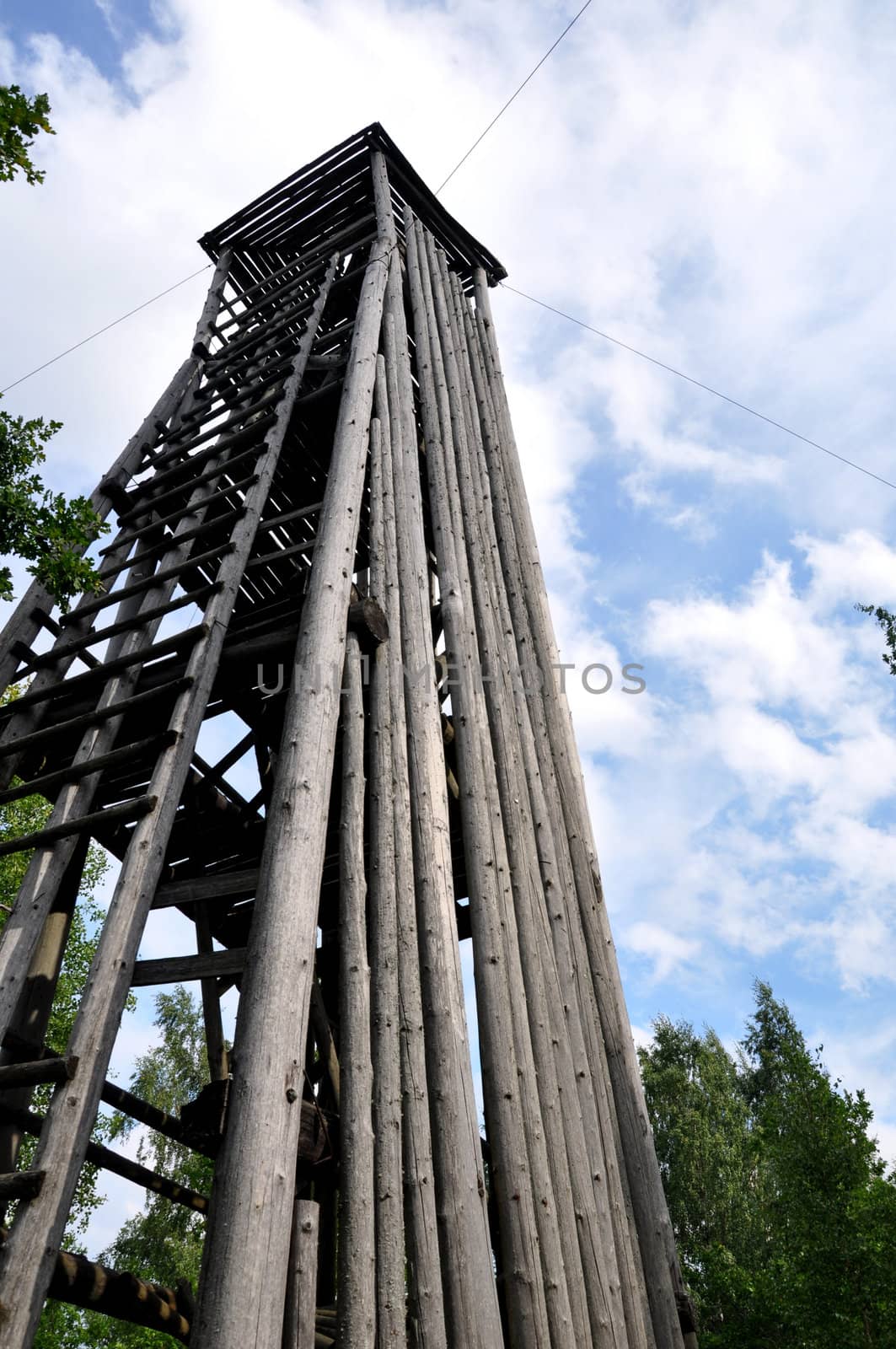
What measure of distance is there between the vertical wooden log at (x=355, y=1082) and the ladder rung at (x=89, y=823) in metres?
0.82

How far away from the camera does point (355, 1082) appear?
3.14 metres

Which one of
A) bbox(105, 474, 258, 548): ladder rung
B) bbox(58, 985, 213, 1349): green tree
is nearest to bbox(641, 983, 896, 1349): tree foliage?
bbox(58, 985, 213, 1349): green tree

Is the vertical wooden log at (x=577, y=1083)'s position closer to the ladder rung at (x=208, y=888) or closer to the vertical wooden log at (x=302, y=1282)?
the vertical wooden log at (x=302, y=1282)

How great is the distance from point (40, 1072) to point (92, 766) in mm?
1381

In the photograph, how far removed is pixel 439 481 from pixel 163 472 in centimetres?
189

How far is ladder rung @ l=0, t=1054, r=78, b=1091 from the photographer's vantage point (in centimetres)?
283

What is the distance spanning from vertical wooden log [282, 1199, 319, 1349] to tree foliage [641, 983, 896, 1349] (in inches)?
482

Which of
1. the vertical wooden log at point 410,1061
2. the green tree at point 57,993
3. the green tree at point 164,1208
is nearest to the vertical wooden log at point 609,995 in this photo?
the vertical wooden log at point 410,1061

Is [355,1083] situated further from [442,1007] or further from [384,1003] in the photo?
[442,1007]

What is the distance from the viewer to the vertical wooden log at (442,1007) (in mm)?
2969

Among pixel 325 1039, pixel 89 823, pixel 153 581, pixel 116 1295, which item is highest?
pixel 153 581

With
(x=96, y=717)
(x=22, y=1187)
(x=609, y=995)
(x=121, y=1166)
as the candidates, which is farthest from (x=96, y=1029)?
(x=609, y=995)

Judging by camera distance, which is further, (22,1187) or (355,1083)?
(355,1083)

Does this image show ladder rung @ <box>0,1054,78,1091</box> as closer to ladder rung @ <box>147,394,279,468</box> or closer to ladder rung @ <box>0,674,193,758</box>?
ladder rung @ <box>0,674,193,758</box>
